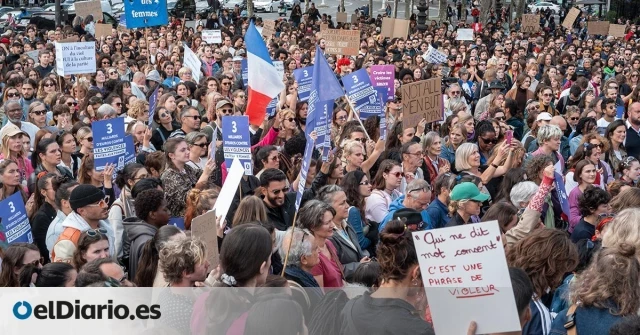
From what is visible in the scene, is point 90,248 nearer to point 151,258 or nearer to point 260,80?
point 151,258

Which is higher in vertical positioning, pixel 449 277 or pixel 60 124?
pixel 449 277

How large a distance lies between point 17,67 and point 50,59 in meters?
1.31

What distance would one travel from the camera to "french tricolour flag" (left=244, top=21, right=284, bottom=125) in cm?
1030

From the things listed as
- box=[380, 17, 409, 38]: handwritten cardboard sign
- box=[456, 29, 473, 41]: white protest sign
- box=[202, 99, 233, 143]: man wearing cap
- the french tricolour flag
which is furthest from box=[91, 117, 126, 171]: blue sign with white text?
box=[456, 29, 473, 41]: white protest sign

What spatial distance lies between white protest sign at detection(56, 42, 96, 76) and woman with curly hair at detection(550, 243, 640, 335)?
35.2 ft

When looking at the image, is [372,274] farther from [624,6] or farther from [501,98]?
[624,6]

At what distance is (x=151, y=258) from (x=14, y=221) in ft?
5.76

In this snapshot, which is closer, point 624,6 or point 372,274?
point 372,274

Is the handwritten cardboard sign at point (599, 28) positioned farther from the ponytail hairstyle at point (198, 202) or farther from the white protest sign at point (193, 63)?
the ponytail hairstyle at point (198, 202)

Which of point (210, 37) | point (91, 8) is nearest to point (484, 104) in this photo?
point (210, 37)

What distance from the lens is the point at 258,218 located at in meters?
6.77

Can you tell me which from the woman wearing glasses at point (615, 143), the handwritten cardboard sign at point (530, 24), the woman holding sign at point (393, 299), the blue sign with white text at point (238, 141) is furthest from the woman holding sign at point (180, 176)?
the handwritten cardboard sign at point (530, 24)

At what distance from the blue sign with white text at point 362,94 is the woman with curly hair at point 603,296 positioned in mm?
7102

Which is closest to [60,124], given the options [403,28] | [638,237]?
[638,237]
